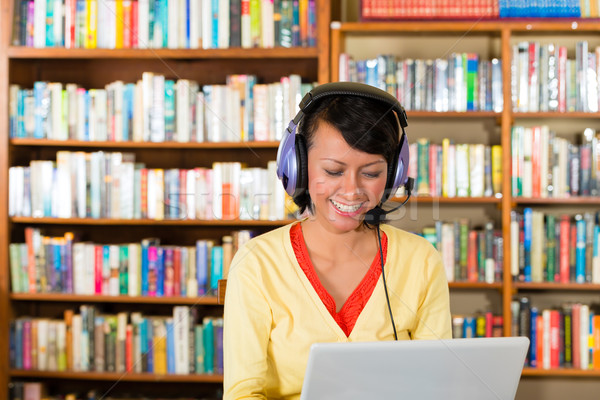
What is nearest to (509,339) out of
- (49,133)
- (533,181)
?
(533,181)

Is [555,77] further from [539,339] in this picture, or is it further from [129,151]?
[129,151]

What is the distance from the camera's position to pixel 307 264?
1.27 metres

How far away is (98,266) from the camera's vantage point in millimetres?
2680

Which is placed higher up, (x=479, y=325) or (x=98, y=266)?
(x=98, y=266)

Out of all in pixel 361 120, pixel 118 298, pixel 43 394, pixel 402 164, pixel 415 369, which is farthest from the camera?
pixel 43 394

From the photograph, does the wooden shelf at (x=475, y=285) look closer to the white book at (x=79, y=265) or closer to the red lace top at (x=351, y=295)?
the red lace top at (x=351, y=295)

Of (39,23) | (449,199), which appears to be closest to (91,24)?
(39,23)

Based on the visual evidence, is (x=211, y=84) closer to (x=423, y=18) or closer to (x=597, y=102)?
(x=423, y=18)

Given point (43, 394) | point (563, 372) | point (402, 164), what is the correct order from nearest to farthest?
1. point (402, 164)
2. point (563, 372)
3. point (43, 394)

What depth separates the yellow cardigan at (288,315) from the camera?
1.18m

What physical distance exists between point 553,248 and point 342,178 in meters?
1.68

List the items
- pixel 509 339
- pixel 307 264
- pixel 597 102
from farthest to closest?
1. pixel 597 102
2. pixel 307 264
3. pixel 509 339

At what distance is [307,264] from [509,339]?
0.47 meters

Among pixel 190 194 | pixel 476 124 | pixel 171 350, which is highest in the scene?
pixel 476 124
